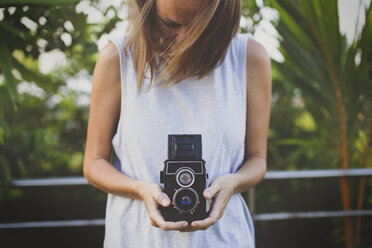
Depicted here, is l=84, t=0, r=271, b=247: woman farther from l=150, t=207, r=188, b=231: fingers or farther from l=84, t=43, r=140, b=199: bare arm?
l=150, t=207, r=188, b=231: fingers

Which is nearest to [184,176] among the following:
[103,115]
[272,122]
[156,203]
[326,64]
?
[156,203]

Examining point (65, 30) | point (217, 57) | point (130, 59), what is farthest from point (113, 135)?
point (65, 30)

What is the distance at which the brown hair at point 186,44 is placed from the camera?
1.12 metres

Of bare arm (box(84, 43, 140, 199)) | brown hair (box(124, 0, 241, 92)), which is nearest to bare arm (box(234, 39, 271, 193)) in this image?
brown hair (box(124, 0, 241, 92))

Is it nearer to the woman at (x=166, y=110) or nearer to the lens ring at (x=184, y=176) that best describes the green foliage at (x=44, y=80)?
the woman at (x=166, y=110)

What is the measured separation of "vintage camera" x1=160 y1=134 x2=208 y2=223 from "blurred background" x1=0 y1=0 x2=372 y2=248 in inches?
26.2

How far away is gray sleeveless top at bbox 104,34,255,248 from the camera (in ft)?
3.62

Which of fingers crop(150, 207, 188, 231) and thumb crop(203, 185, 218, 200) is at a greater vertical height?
thumb crop(203, 185, 218, 200)

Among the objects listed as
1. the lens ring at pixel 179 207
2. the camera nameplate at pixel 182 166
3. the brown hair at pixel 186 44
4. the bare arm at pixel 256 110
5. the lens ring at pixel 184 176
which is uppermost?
the brown hair at pixel 186 44

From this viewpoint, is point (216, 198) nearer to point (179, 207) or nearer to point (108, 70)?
point (179, 207)

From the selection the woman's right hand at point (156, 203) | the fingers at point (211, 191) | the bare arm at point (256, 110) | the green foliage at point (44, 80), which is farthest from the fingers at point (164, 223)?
the green foliage at point (44, 80)

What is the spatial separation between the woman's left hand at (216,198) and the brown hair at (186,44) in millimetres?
361

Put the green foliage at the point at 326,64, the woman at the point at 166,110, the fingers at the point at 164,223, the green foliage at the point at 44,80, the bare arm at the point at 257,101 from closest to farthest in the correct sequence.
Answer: the fingers at the point at 164,223, the woman at the point at 166,110, the bare arm at the point at 257,101, the green foliage at the point at 44,80, the green foliage at the point at 326,64

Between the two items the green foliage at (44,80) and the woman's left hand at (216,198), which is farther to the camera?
the green foliage at (44,80)
